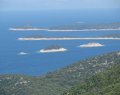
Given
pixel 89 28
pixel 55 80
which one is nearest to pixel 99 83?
pixel 55 80

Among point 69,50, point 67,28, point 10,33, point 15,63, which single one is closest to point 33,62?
point 15,63

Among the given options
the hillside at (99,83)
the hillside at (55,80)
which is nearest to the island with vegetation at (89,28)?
the hillside at (55,80)

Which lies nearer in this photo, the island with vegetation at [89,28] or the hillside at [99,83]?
the hillside at [99,83]

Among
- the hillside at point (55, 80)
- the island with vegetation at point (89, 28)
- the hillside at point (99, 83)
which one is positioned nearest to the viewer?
the hillside at point (99, 83)

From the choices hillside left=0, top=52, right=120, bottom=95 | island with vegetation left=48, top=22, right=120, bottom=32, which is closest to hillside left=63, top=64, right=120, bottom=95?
hillside left=0, top=52, right=120, bottom=95

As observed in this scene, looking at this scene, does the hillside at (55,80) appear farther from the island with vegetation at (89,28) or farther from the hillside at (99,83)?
the island with vegetation at (89,28)

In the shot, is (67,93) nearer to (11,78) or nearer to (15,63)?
(11,78)

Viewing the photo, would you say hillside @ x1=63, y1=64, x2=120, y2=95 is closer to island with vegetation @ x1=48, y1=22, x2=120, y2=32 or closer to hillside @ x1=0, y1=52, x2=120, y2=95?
hillside @ x1=0, y1=52, x2=120, y2=95

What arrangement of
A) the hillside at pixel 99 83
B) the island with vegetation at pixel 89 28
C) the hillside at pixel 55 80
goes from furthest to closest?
1. the island with vegetation at pixel 89 28
2. the hillside at pixel 55 80
3. the hillside at pixel 99 83

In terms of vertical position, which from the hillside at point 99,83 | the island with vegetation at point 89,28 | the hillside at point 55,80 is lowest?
the island with vegetation at point 89,28

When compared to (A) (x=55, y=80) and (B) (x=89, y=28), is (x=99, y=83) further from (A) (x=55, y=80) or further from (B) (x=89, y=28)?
(B) (x=89, y=28)
